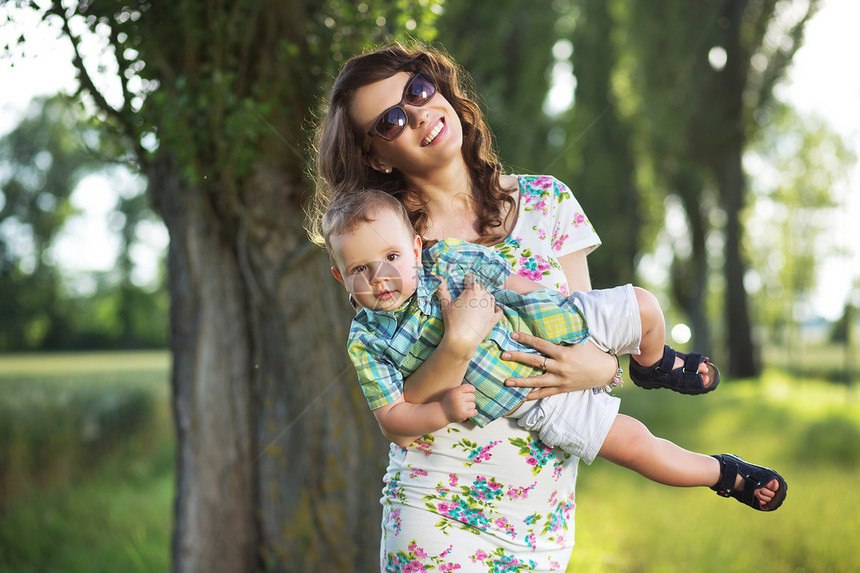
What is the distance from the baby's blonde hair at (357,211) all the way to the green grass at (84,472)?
13.7 feet

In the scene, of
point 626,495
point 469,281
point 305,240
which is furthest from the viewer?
point 626,495

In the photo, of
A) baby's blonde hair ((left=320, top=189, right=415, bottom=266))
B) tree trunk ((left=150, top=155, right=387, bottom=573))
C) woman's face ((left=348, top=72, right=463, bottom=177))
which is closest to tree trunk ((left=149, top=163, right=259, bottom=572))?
tree trunk ((left=150, top=155, right=387, bottom=573))

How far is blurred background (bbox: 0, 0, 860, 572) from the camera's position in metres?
Answer: 3.40

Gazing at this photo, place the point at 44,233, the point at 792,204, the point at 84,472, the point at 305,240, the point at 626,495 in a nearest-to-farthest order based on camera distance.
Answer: the point at 305,240, the point at 626,495, the point at 84,472, the point at 44,233, the point at 792,204

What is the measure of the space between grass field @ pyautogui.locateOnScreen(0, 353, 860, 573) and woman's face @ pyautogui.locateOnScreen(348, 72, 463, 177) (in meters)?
3.59

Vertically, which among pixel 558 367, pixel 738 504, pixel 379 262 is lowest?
pixel 738 504

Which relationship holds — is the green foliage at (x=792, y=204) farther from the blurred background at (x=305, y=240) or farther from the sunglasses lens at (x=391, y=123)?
the sunglasses lens at (x=391, y=123)

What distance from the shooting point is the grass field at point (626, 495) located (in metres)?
4.79

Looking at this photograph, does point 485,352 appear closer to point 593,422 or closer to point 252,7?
point 593,422

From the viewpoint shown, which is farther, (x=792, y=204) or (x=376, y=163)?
(x=792, y=204)

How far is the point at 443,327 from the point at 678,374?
0.67 m

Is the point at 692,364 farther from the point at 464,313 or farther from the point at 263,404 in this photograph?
the point at 263,404

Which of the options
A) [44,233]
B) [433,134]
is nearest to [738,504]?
[433,134]

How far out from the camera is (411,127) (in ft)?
5.90
